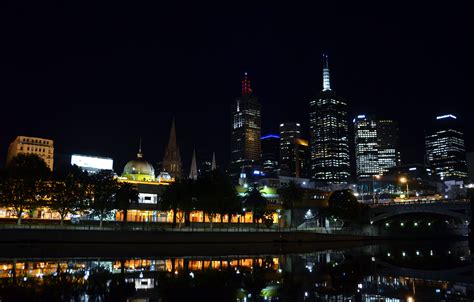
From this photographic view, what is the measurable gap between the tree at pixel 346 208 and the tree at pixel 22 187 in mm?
73845

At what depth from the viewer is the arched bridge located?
11219 centimetres

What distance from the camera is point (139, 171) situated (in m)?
155

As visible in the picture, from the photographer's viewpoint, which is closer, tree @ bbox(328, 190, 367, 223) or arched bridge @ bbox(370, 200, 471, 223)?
arched bridge @ bbox(370, 200, 471, 223)

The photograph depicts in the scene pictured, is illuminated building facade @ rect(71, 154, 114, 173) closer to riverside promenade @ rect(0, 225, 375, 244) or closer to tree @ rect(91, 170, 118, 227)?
tree @ rect(91, 170, 118, 227)

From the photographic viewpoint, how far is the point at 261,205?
389ft

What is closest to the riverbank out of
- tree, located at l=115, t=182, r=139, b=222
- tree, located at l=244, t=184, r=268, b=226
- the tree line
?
the tree line

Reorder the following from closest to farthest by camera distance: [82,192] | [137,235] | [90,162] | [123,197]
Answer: [137,235] < [82,192] < [123,197] < [90,162]

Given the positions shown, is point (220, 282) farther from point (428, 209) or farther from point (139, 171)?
point (139, 171)

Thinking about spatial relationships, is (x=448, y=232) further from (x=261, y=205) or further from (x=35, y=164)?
(x=35, y=164)

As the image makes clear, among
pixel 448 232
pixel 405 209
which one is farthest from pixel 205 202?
pixel 448 232

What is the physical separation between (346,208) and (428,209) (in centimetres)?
2149

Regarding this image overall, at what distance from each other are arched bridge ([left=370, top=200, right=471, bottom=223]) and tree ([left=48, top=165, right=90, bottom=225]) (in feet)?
269

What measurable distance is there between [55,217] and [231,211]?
4636 cm

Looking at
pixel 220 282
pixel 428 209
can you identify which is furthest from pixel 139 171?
pixel 220 282
